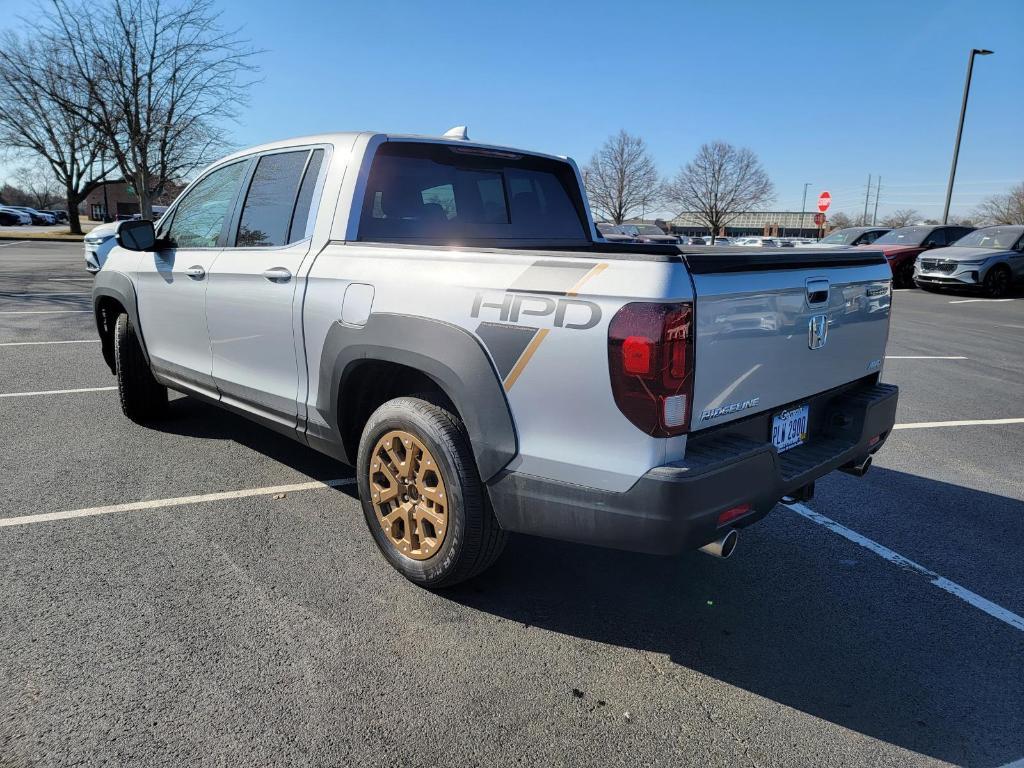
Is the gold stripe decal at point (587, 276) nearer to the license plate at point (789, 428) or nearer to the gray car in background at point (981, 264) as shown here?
the license plate at point (789, 428)

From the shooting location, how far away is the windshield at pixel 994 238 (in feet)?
57.5

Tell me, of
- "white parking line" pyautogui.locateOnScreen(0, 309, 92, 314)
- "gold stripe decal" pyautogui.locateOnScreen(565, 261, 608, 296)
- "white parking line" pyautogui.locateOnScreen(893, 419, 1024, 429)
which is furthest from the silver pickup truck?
"white parking line" pyautogui.locateOnScreen(0, 309, 92, 314)

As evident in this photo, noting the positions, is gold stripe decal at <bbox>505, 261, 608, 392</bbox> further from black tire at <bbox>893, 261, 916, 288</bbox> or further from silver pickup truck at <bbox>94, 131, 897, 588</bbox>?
black tire at <bbox>893, 261, 916, 288</bbox>

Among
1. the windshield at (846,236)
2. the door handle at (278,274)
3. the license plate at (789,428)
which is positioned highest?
the door handle at (278,274)

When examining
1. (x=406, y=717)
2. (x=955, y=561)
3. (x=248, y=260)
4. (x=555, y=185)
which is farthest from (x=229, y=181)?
(x=955, y=561)

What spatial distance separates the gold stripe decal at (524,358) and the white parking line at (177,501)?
6.99 feet

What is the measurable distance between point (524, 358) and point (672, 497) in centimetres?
67

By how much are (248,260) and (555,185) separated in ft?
5.96

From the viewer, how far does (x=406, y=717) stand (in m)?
2.27

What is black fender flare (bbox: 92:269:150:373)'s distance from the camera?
4.87m

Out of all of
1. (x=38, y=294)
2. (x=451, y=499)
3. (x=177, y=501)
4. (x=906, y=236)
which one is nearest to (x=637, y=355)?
(x=451, y=499)

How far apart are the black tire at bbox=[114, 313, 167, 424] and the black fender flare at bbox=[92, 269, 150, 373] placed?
0.11 meters

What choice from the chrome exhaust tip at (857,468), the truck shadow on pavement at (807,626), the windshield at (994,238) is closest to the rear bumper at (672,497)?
the chrome exhaust tip at (857,468)

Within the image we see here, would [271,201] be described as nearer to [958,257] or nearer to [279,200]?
[279,200]
